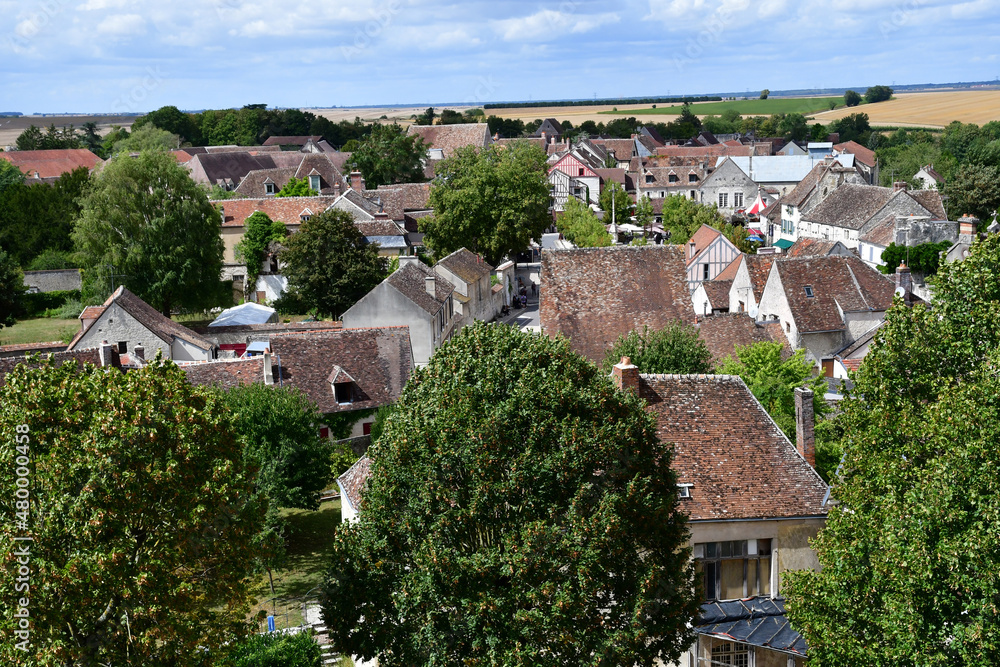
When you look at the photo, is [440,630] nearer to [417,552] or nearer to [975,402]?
[417,552]

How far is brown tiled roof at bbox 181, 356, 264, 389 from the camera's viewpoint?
37.0 meters

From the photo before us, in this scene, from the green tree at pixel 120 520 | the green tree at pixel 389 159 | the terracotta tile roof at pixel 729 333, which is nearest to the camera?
the green tree at pixel 120 520

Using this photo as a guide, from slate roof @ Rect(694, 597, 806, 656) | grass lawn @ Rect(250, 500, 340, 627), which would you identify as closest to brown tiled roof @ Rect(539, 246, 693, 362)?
grass lawn @ Rect(250, 500, 340, 627)

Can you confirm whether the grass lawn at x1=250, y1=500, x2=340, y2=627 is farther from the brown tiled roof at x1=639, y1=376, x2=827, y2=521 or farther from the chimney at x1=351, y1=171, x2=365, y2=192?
the chimney at x1=351, y1=171, x2=365, y2=192

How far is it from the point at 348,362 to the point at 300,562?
1051 centimetres

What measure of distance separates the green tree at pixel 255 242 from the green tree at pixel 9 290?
14.9 m

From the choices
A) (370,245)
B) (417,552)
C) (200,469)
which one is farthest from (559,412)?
(370,245)

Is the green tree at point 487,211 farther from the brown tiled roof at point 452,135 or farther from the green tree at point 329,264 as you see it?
the brown tiled roof at point 452,135

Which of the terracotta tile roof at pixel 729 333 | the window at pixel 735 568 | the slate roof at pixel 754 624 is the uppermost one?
the terracotta tile roof at pixel 729 333

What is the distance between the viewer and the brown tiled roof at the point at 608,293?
40.2m

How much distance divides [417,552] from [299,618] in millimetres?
12593

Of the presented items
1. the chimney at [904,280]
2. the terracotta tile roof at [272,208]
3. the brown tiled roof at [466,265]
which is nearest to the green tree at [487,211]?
the brown tiled roof at [466,265]

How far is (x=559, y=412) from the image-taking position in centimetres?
1717

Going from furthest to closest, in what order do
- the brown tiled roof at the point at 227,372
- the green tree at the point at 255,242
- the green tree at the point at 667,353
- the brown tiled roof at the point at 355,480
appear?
the green tree at the point at 255,242
the brown tiled roof at the point at 227,372
the green tree at the point at 667,353
the brown tiled roof at the point at 355,480
